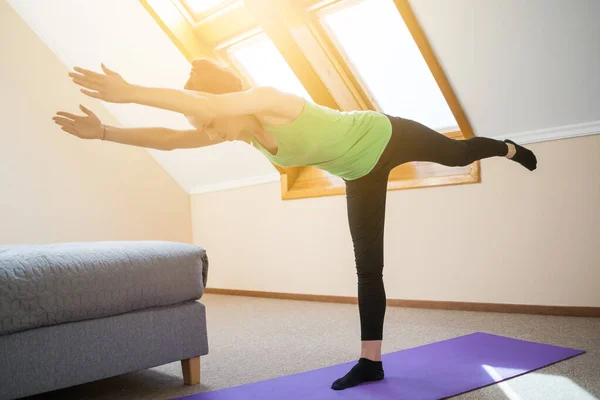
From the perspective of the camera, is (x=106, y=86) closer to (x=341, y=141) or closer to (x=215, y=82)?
(x=215, y=82)

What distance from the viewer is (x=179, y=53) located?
12.1ft

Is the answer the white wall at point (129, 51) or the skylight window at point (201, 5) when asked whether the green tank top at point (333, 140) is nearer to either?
the skylight window at point (201, 5)

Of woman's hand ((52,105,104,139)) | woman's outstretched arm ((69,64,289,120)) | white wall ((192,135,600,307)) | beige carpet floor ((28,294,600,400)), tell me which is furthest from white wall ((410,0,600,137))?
woman's hand ((52,105,104,139))

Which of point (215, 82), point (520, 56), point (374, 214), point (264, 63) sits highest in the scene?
point (264, 63)

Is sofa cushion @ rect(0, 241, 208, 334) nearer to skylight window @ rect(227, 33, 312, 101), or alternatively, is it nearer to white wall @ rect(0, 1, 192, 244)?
skylight window @ rect(227, 33, 312, 101)

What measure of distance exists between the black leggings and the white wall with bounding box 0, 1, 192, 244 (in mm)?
3054

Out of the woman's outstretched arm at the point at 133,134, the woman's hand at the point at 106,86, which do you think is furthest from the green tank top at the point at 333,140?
the woman's hand at the point at 106,86

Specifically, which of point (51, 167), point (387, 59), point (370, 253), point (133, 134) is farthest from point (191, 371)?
point (51, 167)

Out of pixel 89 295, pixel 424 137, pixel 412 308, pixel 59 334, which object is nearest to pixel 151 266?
pixel 89 295

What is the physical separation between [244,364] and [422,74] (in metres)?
2.09

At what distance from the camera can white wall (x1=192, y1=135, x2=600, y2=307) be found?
2.71 metres

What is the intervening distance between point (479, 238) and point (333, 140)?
1589mm

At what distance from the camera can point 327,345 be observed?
2.48 metres

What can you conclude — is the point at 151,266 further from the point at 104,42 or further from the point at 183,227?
the point at 183,227
